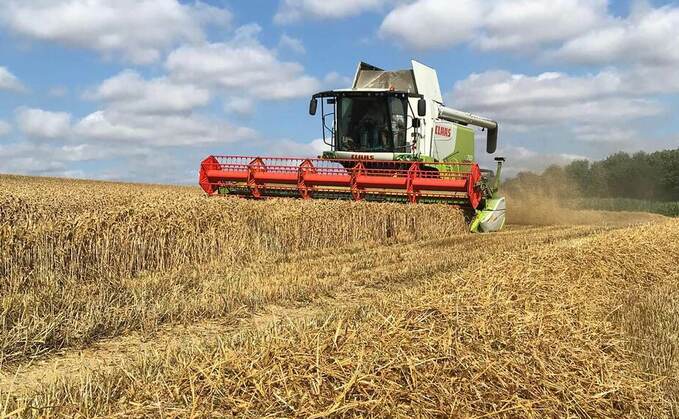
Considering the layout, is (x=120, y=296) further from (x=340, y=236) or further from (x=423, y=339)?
(x=340, y=236)

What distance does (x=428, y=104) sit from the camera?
14586 millimetres

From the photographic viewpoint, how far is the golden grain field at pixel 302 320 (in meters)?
2.58

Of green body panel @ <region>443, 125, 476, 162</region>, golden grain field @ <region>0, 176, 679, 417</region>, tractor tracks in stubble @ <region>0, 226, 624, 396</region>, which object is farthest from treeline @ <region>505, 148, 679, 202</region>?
→ golden grain field @ <region>0, 176, 679, 417</region>

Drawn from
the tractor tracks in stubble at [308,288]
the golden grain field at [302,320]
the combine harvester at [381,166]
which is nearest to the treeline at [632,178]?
the combine harvester at [381,166]

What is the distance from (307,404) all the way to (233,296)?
3.69 meters

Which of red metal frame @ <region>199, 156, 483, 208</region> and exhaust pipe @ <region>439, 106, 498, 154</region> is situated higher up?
exhaust pipe @ <region>439, 106, 498, 154</region>

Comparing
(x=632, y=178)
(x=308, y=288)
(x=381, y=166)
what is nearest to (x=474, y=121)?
(x=381, y=166)

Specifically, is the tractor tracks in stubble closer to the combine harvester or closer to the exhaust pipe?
the combine harvester

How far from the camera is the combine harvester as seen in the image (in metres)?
12.7

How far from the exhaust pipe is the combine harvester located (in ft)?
2.96

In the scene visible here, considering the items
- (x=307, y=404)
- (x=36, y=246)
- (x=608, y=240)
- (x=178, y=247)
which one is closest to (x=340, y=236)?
(x=178, y=247)

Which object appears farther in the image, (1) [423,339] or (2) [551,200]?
(2) [551,200]

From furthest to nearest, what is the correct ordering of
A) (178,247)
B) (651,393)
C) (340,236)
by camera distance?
(340,236) < (178,247) < (651,393)

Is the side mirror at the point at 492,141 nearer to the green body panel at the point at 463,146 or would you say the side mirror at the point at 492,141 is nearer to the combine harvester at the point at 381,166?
the green body panel at the point at 463,146
